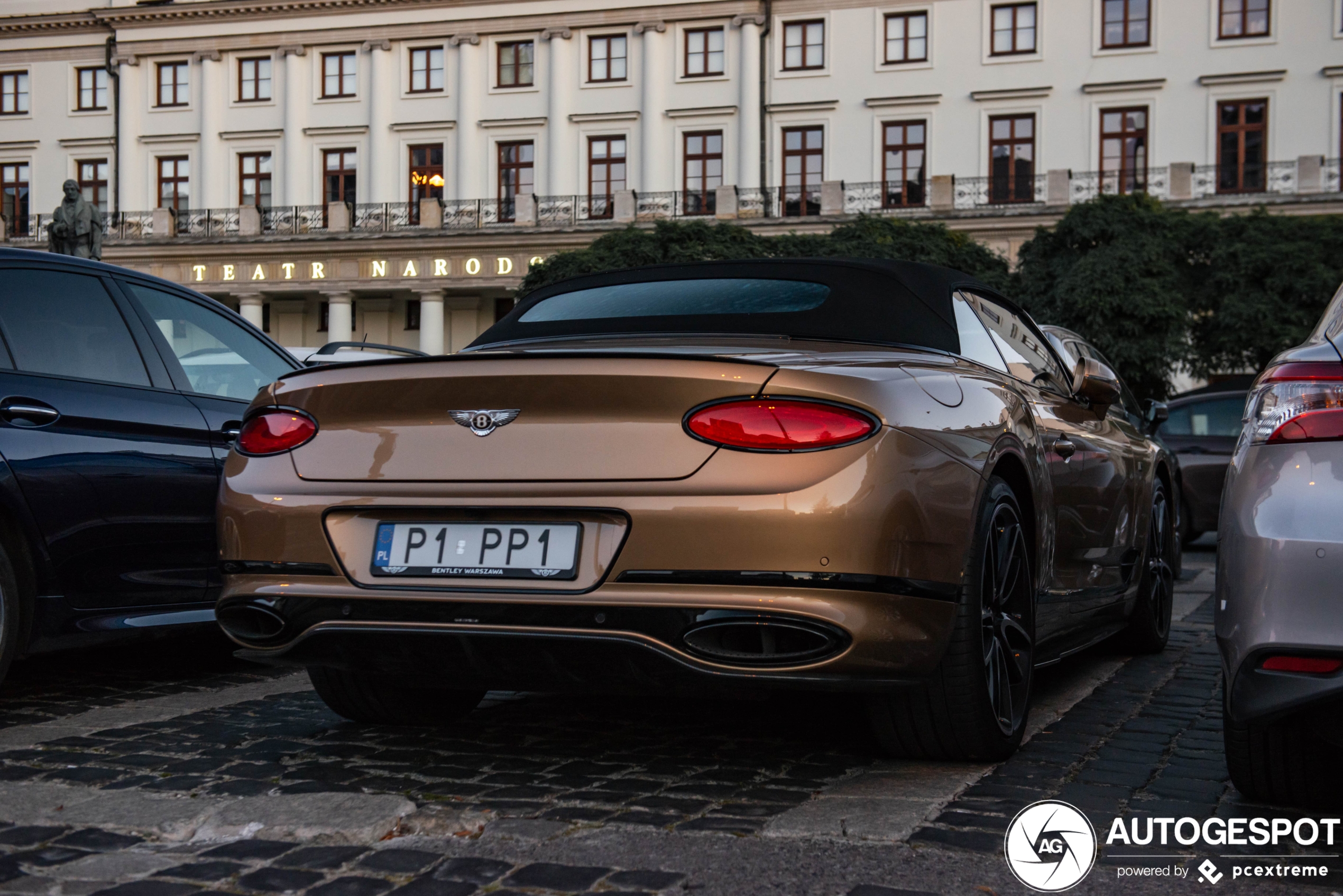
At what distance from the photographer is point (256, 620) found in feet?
11.3

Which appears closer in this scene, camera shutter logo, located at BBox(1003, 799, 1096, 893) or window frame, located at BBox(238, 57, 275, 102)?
camera shutter logo, located at BBox(1003, 799, 1096, 893)

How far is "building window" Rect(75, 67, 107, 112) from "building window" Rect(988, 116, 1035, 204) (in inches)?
1223

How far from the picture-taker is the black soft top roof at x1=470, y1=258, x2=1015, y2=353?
3994 millimetres

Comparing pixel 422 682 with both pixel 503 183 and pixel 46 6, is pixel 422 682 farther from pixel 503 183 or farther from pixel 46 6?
pixel 46 6

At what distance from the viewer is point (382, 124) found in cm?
4766

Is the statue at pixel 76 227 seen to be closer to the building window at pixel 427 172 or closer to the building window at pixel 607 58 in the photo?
the building window at pixel 427 172

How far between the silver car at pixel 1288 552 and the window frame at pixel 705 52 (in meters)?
43.3

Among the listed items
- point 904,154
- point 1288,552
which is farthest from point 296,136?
point 1288,552

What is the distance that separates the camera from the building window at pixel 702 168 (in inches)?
1753

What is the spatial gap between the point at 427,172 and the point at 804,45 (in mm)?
13271

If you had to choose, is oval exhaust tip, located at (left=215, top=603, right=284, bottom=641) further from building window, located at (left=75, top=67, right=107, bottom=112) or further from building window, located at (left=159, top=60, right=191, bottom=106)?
building window, located at (left=75, top=67, right=107, bottom=112)

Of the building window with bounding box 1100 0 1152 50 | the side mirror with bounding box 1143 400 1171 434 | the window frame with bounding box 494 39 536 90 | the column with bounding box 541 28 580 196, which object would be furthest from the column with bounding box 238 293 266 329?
the side mirror with bounding box 1143 400 1171 434

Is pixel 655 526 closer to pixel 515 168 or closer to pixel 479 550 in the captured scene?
pixel 479 550

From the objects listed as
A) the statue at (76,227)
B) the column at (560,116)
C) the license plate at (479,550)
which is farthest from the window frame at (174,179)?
the license plate at (479,550)
